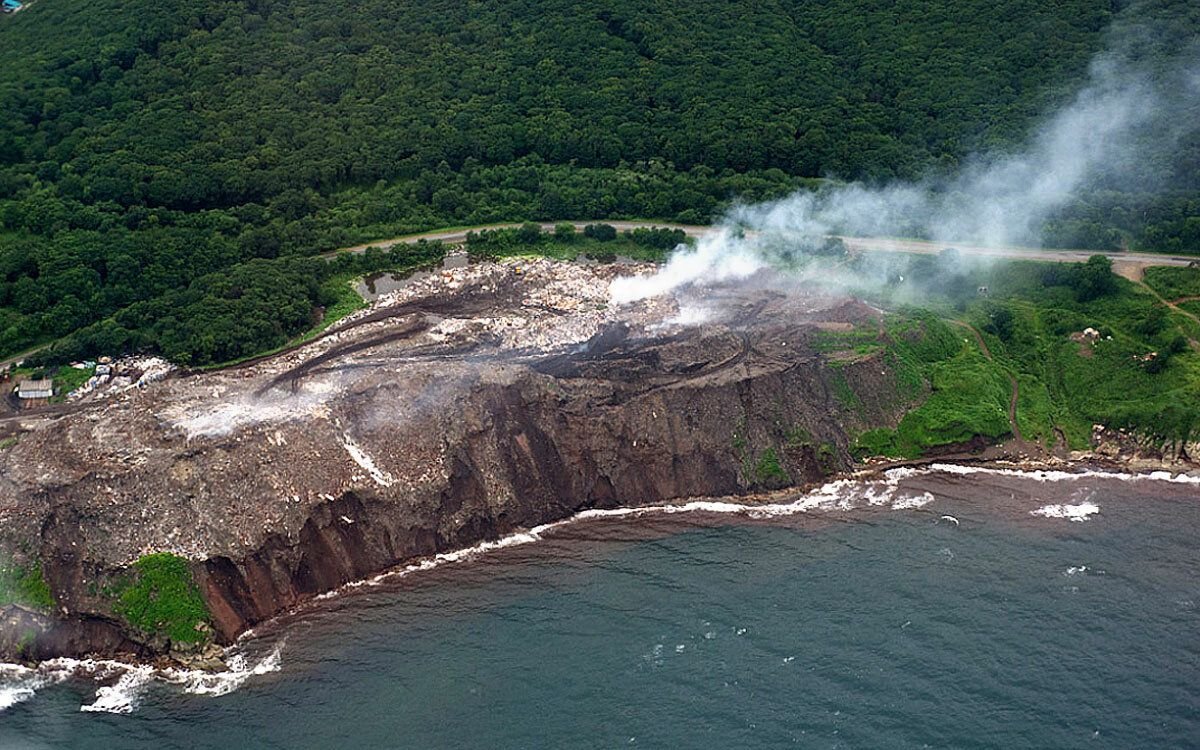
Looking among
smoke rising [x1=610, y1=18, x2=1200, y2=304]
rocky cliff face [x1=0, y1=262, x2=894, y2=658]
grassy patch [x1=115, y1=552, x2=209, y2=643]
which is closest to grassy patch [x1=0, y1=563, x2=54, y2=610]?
rocky cliff face [x1=0, y1=262, x2=894, y2=658]

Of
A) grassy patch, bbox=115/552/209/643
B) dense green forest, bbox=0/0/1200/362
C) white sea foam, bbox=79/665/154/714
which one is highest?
dense green forest, bbox=0/0/1200/362

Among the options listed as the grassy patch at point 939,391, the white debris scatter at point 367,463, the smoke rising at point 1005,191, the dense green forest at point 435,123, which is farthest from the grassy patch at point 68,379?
the grassy patch at point 939,391

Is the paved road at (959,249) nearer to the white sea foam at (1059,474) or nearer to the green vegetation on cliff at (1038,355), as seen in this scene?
the green vegetation on cliff at (1038,355)

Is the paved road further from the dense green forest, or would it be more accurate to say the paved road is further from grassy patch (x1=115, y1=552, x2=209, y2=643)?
grassy patch (x1=115, y1=552, x2=209, y2=643)

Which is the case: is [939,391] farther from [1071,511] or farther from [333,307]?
[333,307]

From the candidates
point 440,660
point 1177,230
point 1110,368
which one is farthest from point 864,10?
point 440,660
